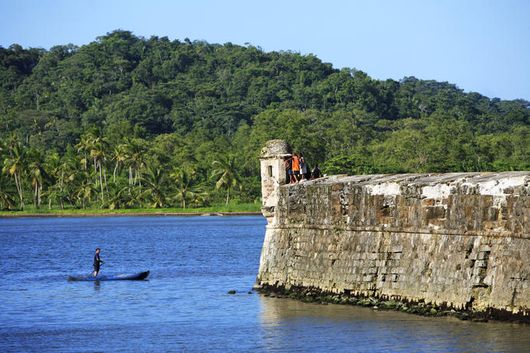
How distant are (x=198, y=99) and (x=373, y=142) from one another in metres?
48.9

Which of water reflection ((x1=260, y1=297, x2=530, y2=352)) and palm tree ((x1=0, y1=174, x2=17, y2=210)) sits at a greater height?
palm tree ((x1=0, y1=174, x2=17, y2=210))

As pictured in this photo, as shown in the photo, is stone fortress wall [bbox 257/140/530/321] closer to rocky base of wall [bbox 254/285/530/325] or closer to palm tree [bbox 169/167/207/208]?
rocky base of wall [bbox 254/285/530/325]

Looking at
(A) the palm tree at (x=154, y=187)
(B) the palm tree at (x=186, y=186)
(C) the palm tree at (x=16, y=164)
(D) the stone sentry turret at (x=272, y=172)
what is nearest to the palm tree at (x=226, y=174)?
(B) the palm tree at (x=186, y=186)

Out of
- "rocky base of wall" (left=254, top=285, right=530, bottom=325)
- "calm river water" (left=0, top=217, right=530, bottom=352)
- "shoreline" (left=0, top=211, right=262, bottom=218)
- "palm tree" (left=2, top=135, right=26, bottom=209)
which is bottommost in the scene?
"calm river water" (left=0, top=217, right=530, bottom=352)

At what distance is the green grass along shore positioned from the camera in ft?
334

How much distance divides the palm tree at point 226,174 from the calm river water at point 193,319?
47.6 m

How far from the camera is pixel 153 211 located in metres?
104

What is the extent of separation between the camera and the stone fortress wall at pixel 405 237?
20.7 meters

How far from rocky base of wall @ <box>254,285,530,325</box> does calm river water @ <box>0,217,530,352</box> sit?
20cm

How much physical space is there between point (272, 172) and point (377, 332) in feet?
29.9

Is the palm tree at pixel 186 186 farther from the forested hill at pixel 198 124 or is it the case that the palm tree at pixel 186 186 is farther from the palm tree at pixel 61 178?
the palm tree at pixel 61 178

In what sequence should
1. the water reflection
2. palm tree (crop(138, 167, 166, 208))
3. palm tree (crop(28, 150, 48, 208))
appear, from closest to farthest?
the water reflection
palm tree (crop(28, 150, 48, 208))
palm tree (crop(138, 167, 166, 208))

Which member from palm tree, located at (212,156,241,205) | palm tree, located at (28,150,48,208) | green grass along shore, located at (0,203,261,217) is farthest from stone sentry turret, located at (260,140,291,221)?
palm tree, located at (28,150,48,208)

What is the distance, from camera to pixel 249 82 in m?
170
